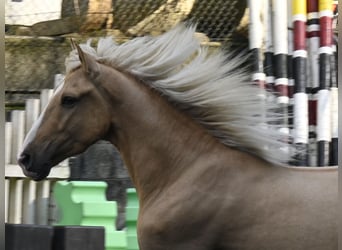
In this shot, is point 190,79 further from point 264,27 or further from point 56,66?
point 56,66

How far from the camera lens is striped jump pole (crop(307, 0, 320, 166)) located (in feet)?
17.0

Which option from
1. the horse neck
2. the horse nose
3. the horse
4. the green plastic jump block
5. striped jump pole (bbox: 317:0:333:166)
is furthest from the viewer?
striped jump pole (bbox: 317:0:333:166)

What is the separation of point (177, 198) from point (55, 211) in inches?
88.6

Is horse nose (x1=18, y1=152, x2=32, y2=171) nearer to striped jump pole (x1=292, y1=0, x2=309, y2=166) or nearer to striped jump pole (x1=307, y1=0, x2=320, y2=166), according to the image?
striped jump pole (x1=292, y1=0, x2=309, y2=166)

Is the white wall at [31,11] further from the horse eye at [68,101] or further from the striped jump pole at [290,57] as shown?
the horse eye at [68,101]

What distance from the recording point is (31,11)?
19.7 ft

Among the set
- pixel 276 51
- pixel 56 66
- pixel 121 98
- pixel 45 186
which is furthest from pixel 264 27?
pixel 121 98

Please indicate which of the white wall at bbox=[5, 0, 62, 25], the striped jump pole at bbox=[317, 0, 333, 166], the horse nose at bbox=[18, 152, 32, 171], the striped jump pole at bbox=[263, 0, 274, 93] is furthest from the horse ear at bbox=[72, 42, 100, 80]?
the white wall at bbox=[5, 0, 62, 25]

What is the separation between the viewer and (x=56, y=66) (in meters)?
5.68

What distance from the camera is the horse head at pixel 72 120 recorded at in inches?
125

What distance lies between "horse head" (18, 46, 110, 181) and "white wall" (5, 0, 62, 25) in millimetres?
2868

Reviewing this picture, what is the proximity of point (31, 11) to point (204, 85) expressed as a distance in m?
3.21

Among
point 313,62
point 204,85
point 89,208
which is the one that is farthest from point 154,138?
point 313,62

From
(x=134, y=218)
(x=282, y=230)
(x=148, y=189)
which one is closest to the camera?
(x=282, y=230)
